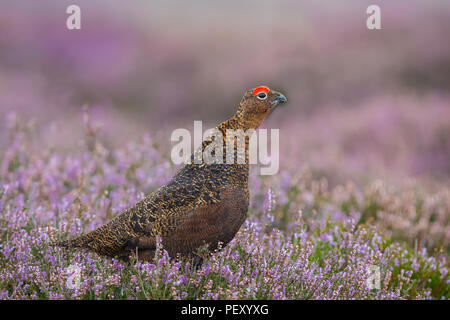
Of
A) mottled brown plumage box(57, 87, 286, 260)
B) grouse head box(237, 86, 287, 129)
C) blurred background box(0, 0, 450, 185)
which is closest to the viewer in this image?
mottled brown plumage box(57, 87, 286, 260)

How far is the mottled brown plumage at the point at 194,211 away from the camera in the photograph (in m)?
2.48

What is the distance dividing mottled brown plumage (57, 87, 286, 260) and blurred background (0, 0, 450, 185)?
4697mm

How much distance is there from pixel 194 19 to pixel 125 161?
25.3 ft

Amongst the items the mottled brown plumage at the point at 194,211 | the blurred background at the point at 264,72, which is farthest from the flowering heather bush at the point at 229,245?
the blurred background at the point at 264,72

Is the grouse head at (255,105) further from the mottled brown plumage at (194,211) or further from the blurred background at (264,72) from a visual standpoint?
the blurred background at (264,72)

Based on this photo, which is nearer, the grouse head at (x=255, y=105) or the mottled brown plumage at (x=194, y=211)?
the mottled brown plumage at (x=194, y=211)

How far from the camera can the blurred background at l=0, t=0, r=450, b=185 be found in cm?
815

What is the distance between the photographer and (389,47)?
1095 centimetres

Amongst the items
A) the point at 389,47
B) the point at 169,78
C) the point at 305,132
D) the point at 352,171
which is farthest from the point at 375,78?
the point at 169,78

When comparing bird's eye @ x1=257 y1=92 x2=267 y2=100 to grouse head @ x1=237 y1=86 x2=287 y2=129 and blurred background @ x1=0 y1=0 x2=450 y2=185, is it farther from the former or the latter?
blurred background @ x1=0 y1=0 x2=450 y2=185

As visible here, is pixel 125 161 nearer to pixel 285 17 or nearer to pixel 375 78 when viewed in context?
pixel 375 78

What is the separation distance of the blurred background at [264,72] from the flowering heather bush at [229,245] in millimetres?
2081

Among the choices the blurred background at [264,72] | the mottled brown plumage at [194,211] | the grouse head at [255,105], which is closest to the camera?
the mottled brown plumage at [194,211]

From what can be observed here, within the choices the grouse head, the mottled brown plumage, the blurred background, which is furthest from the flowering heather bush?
the blurred background
